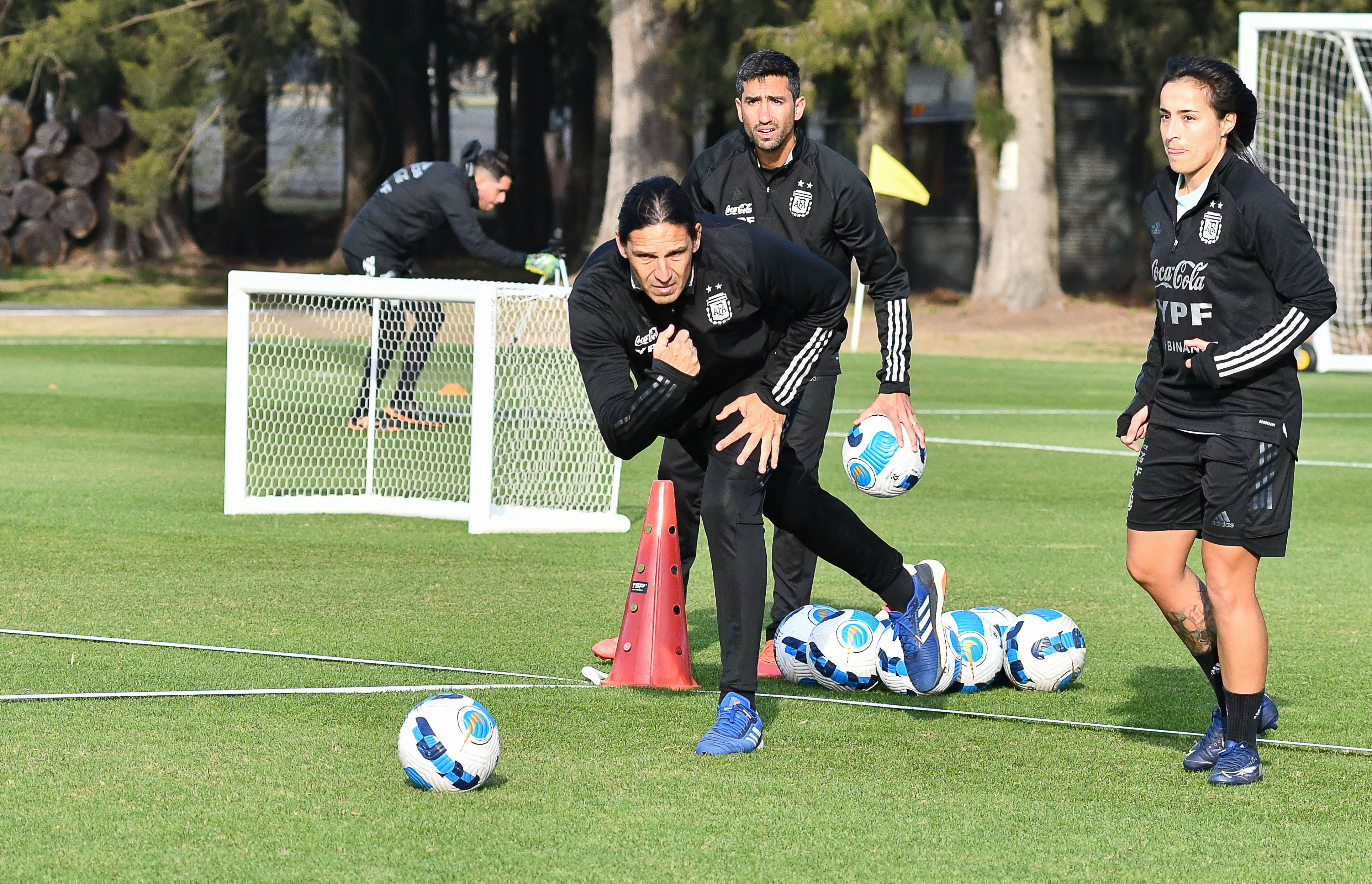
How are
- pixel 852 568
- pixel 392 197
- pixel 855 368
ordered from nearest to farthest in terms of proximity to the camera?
1. pixel 852 568
2. pixel 392 197
3. pixel 855 368

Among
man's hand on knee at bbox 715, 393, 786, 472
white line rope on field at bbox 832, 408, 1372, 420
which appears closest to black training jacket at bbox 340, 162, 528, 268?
white line rope on field at bbox 832, 408, 1372, 420

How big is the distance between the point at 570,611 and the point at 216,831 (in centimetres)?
307

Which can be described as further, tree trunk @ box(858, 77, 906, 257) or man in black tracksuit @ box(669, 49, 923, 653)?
tree trunk @ box(858, 77, 906, 257)

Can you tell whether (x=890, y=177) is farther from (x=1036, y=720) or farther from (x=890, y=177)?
(x=1036, y=720)

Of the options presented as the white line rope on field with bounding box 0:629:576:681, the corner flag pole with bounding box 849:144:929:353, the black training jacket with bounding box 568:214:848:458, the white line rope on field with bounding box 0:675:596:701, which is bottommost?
the white line rope on field with bounding box 0:675:596:701

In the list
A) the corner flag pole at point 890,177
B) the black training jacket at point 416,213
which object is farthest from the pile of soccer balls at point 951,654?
the corner flag pole at point 890,177

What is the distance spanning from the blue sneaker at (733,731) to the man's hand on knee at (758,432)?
2.25ft

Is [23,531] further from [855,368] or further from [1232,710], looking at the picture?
[855,368]

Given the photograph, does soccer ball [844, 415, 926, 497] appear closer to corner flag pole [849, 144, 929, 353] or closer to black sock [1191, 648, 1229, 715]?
black sock [1191, 648, 1229, 715]

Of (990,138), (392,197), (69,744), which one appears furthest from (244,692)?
(990,138)

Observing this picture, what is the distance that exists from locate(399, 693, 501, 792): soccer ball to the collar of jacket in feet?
7.77

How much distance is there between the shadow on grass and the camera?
5.59 m

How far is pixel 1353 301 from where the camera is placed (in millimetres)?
21422

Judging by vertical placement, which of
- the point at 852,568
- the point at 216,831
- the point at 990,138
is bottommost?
the point at 216,831
